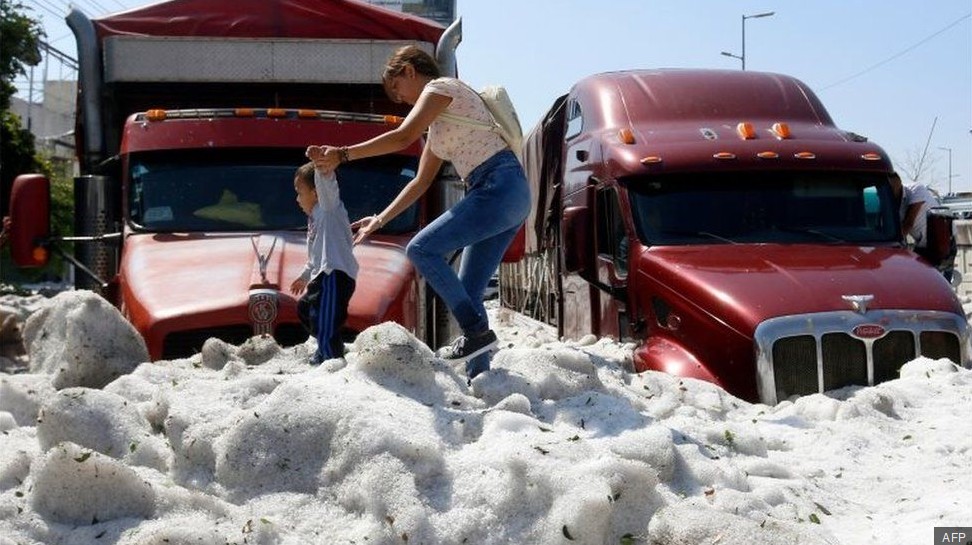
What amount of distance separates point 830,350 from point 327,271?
10.4ft

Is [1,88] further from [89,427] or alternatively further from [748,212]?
[89,427]

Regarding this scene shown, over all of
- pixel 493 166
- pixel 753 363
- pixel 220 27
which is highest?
pixel 220 27

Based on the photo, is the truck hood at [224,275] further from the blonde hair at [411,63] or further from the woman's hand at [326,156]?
the blonde hair at [411,63]

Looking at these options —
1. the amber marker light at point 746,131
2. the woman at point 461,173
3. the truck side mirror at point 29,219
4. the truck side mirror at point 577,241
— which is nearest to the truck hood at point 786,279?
the truck side mirror at point 577,241

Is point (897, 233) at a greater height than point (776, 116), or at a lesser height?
lesser

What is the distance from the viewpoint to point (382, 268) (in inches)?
296

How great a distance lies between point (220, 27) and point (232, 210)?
89.2 inches

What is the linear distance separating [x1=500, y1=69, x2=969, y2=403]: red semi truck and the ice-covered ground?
5.04 ft

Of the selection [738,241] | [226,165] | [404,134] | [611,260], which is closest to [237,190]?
[226,165]

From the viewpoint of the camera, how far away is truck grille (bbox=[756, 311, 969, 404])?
730 cm

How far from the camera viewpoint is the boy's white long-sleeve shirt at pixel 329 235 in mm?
6113

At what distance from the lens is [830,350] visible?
24.2 feet

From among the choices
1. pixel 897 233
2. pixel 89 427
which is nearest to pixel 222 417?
pixel 89 427

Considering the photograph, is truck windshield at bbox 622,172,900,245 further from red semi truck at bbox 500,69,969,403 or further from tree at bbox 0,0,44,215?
tree at bbox 0,0,44,215
